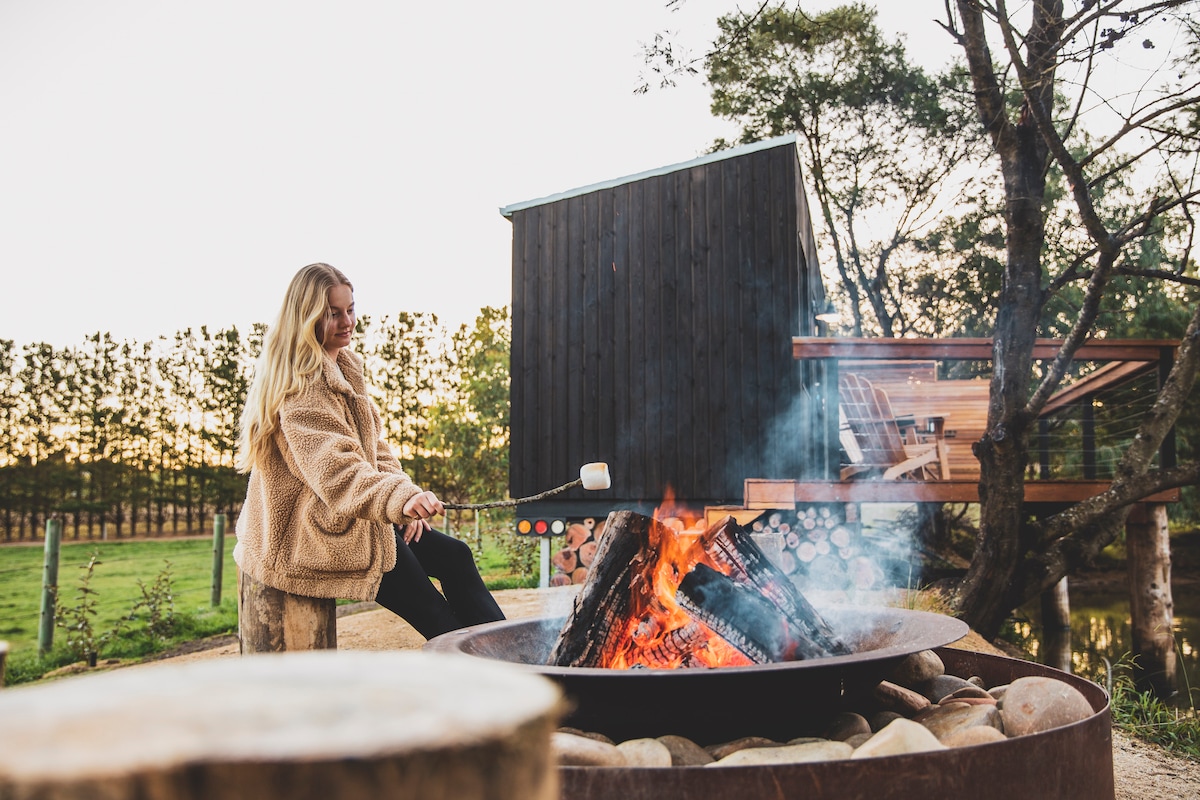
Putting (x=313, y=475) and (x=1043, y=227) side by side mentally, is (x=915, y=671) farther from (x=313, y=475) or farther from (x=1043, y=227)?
(x=1043, y=227)

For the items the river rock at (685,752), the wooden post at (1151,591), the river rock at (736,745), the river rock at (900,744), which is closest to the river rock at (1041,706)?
the river rock at (900,744)

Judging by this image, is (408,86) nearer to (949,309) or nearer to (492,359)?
(492,359)

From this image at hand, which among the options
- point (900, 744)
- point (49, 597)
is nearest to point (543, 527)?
point (49, 597)

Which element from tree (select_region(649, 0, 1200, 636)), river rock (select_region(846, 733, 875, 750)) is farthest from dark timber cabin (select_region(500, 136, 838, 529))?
river rock (select_region(846, 733, 875, 750))

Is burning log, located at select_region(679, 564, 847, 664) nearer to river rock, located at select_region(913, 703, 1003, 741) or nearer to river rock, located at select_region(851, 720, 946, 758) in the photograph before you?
river rock, located at select_region(913, 703, 1003, 741)

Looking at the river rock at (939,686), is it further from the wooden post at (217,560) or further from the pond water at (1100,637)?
the wooden post at (217,560)

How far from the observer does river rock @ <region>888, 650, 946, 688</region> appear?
9.25 ft

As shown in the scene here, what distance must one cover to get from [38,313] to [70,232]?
5814 mm

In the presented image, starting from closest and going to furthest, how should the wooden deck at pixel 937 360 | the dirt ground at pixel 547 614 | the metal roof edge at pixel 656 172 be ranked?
the dirt ground at pixel 547 614 < the wooden deck at pixel 937 360 < the metal roof edge at pixel 656 172

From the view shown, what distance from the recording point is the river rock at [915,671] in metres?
2.82

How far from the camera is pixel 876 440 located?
9391mm

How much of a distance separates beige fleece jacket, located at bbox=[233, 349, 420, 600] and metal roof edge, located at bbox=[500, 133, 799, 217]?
6196 millimetres

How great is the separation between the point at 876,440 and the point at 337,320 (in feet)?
24.7

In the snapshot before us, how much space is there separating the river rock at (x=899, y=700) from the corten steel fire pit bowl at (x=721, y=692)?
0.17m
